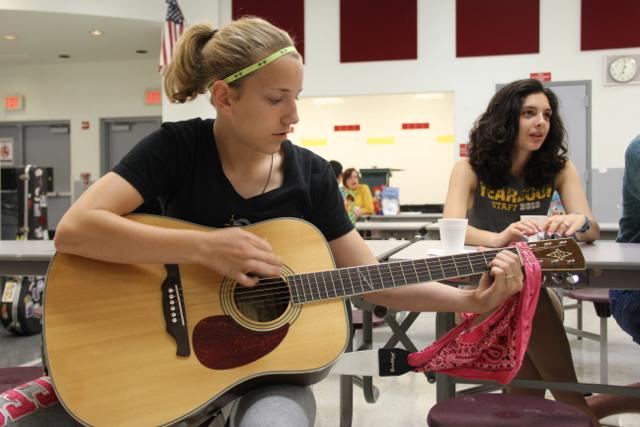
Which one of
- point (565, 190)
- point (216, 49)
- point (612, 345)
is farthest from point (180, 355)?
point (612, 345)

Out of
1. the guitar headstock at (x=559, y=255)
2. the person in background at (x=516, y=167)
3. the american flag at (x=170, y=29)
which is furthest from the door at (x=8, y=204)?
the guitar headstock at (x=559, y=255)

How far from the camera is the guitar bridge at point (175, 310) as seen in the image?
1199mm

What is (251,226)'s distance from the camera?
1340mm

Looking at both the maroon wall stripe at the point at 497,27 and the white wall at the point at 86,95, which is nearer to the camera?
the maroon wall stripe at the point at 497,27

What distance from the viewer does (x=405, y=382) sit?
336 centimetres

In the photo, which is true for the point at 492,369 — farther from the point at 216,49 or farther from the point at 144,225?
the point at 216,49

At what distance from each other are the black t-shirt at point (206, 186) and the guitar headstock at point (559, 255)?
0.47 metres

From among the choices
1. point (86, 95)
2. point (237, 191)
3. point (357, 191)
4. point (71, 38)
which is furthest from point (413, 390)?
point (86, 95)

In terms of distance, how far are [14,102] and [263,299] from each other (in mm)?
11878

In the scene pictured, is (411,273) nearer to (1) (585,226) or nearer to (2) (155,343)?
(2) (155,343)

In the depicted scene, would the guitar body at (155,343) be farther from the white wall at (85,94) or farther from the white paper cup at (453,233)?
the white wall at (85,94)

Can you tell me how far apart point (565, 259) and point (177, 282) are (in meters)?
0.87

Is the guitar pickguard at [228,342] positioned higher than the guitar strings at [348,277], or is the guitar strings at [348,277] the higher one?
the guitar strings at [348,277]

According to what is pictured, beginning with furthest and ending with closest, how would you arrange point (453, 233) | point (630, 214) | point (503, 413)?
point (630, 214) → point (453, 233) → point (503, 413)
